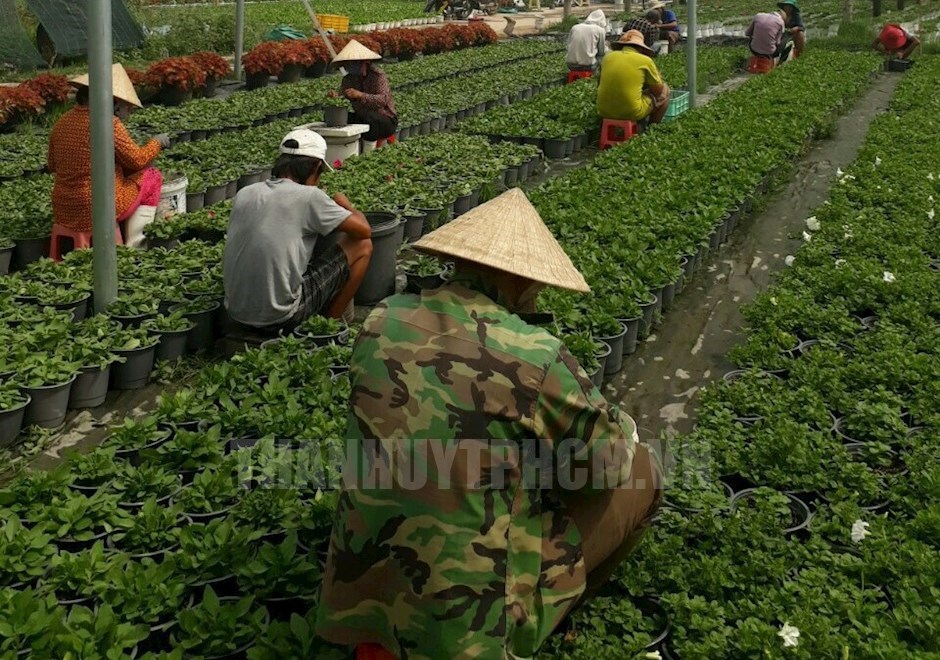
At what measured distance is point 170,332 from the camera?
5.45 m

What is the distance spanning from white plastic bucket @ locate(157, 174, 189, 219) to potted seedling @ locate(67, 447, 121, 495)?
3885 millimetres

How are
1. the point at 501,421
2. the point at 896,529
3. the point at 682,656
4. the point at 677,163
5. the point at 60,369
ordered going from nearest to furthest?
1. the point at 501,421
2. the point at 682,656
3. the point at 896,529
4. the point at 60,369
5. the point at 677,163

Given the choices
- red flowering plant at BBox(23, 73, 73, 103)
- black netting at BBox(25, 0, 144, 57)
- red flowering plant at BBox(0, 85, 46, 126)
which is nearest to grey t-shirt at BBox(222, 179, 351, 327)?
red flowering plant at BBox(0, 85, 46, 126)

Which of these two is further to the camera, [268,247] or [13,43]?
[13,43]

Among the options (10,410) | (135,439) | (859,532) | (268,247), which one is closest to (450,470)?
(859,532)

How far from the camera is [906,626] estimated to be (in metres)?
3.08

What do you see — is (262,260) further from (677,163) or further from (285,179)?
(677,163)

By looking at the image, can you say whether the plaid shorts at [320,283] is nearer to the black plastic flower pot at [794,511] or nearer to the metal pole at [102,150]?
the metal pole at [102,150]

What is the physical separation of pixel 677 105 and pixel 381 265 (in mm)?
7567

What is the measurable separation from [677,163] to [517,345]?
6.96 m

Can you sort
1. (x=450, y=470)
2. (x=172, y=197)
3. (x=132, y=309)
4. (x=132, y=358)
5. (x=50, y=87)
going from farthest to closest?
(x=50, y=87)
(x=172, y=197)
(x=132, y=309)
(x=132, y=358)
(x=450, y=470)

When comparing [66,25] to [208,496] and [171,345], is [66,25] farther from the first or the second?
[208,496]

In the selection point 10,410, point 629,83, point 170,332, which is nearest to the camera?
point 10,410

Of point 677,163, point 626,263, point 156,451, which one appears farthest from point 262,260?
point 677,163
